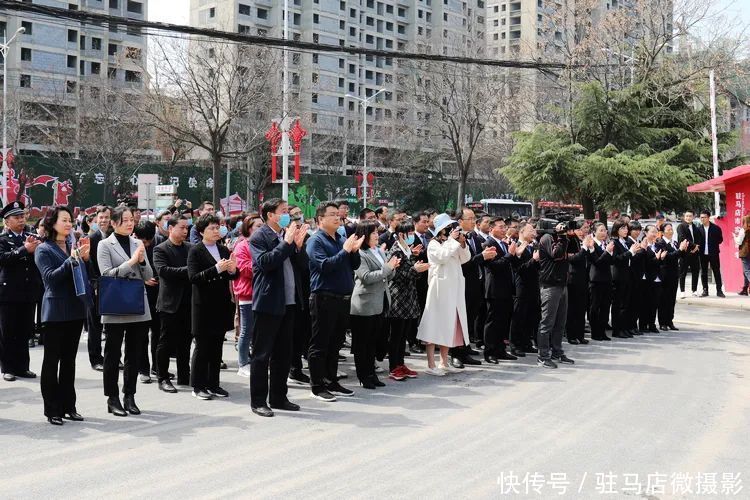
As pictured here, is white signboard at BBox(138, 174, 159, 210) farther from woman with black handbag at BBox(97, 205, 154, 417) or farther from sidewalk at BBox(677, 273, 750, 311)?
woman with black handbag at BBox(97, 205, 154, 417)

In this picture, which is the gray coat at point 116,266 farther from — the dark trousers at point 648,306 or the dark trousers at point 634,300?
the dark trousers at point 648,306

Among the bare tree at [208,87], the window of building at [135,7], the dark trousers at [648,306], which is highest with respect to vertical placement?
the window of building at [135,7]

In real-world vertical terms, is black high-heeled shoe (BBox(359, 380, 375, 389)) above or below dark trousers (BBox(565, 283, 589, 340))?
below

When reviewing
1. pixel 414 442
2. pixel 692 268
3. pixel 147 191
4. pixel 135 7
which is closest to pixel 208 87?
pixel 147 191

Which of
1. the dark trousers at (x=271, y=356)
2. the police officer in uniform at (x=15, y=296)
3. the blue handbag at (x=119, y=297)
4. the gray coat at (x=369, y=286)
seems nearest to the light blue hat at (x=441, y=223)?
the gray coat at (x=369, y=286)

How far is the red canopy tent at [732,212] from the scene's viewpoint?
1803cm

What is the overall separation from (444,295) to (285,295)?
270 centimetres

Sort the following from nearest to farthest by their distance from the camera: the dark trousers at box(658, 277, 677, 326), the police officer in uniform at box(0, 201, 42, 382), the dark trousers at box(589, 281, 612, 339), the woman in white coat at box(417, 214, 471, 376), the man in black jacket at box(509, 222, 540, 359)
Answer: the police officer in uniform at box(0, 201, 42, 382), the woman in white coat at box(417, 214, 471, 376), the man in black jacket at box(509, 222, 540, 359), the dark trousers at box(589, 281, 612, 339), the dark trousers at box(658, 277, 677, 326)

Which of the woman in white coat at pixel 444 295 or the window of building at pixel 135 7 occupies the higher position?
the window of building at pixel 135 7

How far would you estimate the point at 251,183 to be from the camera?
4988 centimetres

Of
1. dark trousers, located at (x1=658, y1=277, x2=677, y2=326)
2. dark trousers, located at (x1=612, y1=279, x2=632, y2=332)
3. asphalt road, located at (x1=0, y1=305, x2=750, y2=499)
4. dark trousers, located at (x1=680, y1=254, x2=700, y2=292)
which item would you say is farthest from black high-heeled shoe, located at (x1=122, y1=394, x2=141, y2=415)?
dark trousers, located at (x1=680, y1=254, x2=700, y2=292)

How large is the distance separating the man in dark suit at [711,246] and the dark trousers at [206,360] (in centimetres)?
1401

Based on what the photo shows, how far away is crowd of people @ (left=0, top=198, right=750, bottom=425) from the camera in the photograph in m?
6.71

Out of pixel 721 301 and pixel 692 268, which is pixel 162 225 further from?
pixel 692 268
